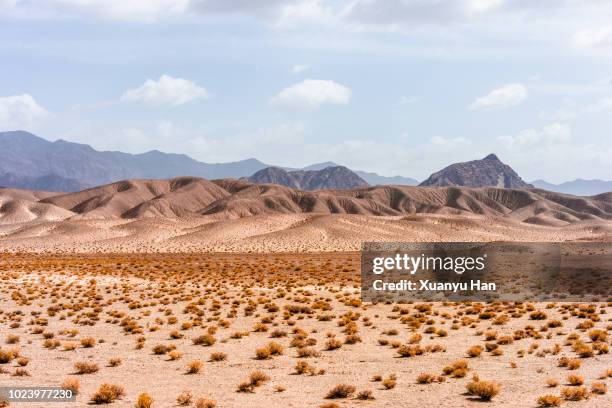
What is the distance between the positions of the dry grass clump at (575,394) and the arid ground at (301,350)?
2 cm

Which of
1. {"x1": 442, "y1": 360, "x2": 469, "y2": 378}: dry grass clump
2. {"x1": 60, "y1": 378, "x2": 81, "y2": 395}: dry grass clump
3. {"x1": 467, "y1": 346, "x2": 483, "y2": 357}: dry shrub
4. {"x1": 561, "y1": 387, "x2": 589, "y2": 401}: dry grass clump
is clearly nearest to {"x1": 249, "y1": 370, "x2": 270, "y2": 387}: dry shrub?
{"x1": 60, "y1": 378, "x2": 81, "y2": 395}: dry grass clump

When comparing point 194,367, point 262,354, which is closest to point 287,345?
point 262,354

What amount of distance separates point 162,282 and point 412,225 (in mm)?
88968

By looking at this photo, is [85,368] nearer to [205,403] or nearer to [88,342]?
[88,342]

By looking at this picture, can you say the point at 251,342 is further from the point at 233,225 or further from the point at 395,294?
the point at 233,225

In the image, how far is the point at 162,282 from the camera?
4391 centimetres

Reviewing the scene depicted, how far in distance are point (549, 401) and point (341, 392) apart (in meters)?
4.59

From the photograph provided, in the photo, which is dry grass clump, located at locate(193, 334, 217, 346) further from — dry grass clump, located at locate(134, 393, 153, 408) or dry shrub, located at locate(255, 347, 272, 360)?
dry grass clump, located at locate(134, 393, 153, 408)

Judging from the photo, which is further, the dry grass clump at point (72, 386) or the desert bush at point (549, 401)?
the dry grass clump at point (72, 386)

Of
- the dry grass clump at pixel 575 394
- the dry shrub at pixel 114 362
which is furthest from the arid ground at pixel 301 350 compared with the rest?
the dry shrub at pixel 114 362

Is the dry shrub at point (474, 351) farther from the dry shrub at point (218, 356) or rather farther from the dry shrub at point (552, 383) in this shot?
the dry shrub at point (218, 356)

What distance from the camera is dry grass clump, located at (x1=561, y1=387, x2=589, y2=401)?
13546mm

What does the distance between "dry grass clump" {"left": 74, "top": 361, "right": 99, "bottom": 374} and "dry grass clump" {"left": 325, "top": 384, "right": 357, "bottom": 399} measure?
6.96m

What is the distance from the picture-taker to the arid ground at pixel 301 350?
47.4 ft
